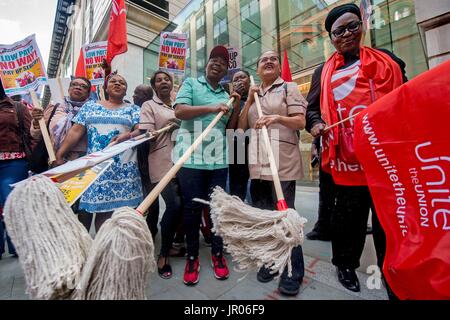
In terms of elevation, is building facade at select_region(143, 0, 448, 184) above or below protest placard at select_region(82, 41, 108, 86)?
above

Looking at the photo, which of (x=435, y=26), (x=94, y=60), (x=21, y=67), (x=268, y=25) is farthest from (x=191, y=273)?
(x=268, y=25)

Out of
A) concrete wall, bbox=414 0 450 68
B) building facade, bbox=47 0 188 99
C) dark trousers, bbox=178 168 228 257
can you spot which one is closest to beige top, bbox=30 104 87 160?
dark trousers, bbox=178 168 228 257

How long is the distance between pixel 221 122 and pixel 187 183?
0.65 meters

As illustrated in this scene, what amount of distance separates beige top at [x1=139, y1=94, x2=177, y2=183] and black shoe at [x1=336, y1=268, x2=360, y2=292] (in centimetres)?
179

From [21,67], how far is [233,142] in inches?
113

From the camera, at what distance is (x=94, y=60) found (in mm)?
4609

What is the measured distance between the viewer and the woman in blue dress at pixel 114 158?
80.7 inches

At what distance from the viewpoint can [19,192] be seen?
909mm

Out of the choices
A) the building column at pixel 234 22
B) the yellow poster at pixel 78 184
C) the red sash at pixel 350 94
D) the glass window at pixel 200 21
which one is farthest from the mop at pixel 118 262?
the glass window at pixel 200 21

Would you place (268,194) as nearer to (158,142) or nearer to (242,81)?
(158,142)

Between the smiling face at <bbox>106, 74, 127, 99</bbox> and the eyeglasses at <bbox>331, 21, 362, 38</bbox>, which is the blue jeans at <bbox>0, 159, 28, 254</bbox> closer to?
the smiling face at <bbox>106, 74, 127, 99</bbox>

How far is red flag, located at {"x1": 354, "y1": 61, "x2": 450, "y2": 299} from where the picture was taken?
104cm

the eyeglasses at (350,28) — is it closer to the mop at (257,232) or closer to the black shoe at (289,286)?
the mop at (257,232)
